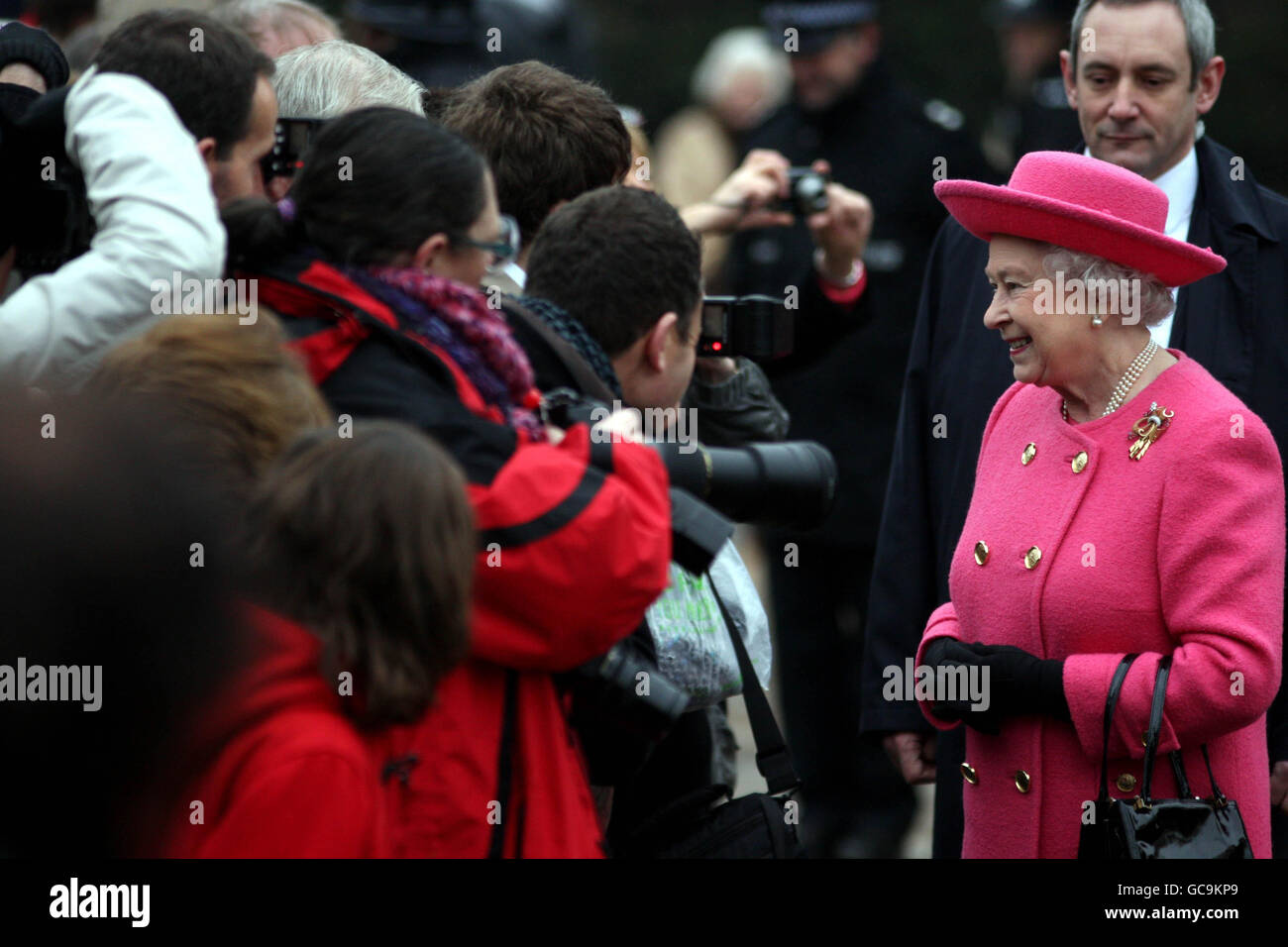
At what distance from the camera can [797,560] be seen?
17.7 feet

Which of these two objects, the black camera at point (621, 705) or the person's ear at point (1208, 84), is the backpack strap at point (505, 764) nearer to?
the black camera at point (621, 705)

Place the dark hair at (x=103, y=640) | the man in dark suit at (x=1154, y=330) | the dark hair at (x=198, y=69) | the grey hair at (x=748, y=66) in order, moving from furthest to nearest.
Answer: the grey hair at (x=748, y=66)
the man in dark suit at (x=1154, y=330)
the dark hair at (x=198, y=69)
the dark hair at (x=103, y=640)

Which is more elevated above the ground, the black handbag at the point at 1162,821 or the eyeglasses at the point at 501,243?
the eyeglasses at the point at 501,243

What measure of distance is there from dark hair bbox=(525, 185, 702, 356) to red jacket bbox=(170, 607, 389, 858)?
77 centimetres

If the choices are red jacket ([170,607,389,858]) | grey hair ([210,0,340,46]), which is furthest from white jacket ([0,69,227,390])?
grey hair ([210,0,340,46])

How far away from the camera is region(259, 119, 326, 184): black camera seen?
2.82m

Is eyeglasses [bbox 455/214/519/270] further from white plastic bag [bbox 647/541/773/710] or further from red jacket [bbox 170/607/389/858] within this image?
red jacket [bbox 170/607/389/858]

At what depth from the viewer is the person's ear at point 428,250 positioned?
2348 mm

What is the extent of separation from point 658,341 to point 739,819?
2.25 ft

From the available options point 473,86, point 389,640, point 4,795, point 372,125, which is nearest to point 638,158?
point 473,86

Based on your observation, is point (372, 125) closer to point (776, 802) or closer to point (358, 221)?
point (358, 221)

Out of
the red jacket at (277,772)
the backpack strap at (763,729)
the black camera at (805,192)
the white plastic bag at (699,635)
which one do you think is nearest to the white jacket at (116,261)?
the red jacket at (277,772)

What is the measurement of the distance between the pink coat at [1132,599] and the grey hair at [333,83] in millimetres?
1262
